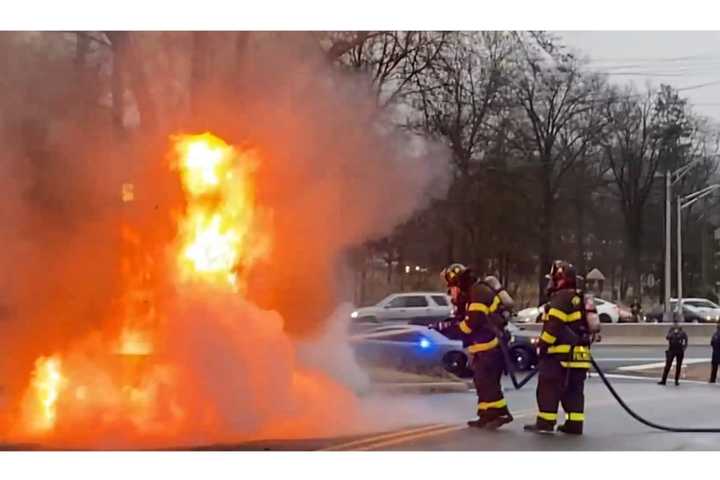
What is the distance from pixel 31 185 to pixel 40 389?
222 cm

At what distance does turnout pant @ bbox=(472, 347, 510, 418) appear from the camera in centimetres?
925

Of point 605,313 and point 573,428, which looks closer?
point 573,428

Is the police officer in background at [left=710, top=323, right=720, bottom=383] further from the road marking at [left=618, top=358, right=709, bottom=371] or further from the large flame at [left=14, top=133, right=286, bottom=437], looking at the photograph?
the large flame at [left=14, top=133, right=286, bottom=437]

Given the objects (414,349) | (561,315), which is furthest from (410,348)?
(561,315)

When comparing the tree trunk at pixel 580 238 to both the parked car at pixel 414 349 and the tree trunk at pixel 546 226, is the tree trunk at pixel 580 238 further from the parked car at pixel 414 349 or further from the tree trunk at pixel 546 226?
the parked car at pixel 414 349

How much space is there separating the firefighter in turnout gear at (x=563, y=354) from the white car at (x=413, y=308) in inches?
193

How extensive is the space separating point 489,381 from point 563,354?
798 millimetres

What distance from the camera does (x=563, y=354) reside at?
895 cm

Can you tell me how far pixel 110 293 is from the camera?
943 centimetres

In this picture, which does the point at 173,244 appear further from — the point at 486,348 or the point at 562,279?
the point at 562,279

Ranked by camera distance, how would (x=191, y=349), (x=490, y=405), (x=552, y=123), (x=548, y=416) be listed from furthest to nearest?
1. (x=552, y=123)
2. (x=490, y=405)
3. (x=548, y=416)
4. (x=191, y=349)

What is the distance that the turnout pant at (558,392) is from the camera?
899 cm
